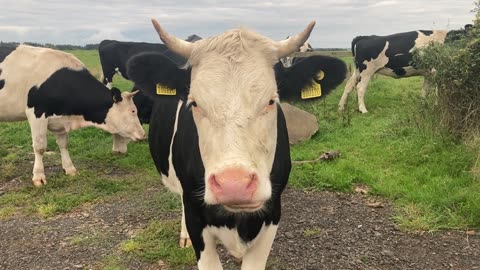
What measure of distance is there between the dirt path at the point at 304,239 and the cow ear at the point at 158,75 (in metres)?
1.87

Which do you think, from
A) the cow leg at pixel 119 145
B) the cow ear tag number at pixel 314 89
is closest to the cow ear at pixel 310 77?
the cow ear tag number at pixel 314 89

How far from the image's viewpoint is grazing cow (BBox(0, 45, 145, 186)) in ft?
24.2

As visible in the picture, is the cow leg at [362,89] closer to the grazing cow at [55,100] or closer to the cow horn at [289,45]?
the grazing cow at [55,100]

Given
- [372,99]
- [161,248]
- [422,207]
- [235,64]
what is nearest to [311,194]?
[422,207]

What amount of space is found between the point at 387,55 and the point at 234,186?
11896 millimetres

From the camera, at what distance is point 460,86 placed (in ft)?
23.7

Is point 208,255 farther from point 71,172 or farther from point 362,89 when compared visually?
point 362,89

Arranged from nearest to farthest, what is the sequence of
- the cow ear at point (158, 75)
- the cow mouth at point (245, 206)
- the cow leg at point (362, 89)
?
the cow mouth at point (245, 206)
the cow ear at point (158, 75)
the cow leg at point (362, 89)

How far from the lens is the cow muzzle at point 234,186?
87.3 inches

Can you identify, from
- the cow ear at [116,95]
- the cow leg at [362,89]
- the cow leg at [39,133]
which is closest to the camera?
the cow leg at [39,133]

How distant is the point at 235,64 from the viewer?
2752mm

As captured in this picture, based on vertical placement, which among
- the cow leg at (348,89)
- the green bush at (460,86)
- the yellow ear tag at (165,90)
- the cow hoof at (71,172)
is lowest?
the cow hoof at (71,172)

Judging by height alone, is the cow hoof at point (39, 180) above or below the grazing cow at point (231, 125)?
below

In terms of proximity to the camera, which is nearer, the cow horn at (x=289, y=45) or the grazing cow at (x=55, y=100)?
the cow horn at (x=289, y=45)
